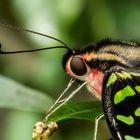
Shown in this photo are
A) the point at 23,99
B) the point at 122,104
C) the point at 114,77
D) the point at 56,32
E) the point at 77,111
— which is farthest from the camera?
the point at 56,32

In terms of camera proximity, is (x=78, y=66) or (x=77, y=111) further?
(x=78, y=66)

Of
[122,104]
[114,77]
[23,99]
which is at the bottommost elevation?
[122,104]

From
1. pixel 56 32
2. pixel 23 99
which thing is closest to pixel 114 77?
pixel 23 99

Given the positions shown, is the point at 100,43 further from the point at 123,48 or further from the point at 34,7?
the point at 34,7

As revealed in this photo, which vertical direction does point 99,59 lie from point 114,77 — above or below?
above

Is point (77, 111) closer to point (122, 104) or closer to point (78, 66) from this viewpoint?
point (78, 66)

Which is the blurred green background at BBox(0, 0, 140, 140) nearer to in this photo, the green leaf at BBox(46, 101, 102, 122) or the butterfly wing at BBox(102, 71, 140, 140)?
the green leaf at BBox(46, 101, 102, 122)

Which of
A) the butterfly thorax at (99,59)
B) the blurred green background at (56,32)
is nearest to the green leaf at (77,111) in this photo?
the butterfly thorax at (99,59)

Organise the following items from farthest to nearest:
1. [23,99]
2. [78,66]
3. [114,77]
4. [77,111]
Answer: [23,99] → [78,66] → [77,111] → [114,77]
